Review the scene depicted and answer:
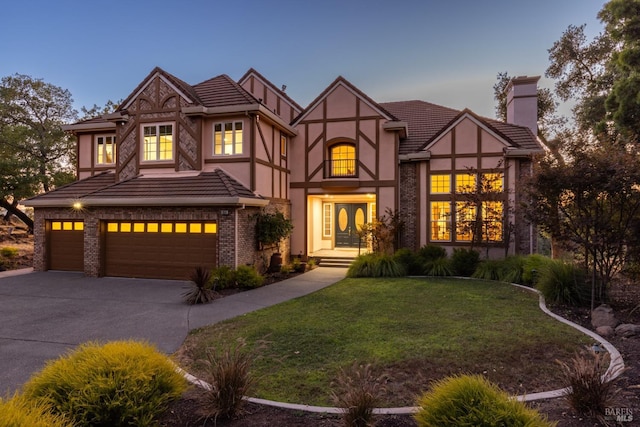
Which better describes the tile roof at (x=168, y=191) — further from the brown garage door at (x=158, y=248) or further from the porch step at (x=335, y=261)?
the porch step at (x=335, y=261)

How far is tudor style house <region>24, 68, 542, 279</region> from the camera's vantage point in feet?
40.9

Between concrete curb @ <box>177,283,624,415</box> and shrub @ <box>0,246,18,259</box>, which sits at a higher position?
shrub @ <box>0,246,18,259</box>

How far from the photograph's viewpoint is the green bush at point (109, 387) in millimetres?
2959

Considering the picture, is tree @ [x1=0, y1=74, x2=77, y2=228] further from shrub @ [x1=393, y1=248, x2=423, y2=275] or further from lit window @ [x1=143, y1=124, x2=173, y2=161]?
shrub @ [x1=393, y1=248, x2=423, y2=275]

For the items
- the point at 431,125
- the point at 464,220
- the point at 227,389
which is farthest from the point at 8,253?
the point at 431,125

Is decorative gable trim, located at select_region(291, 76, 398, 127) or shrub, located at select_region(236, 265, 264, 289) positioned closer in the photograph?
shrub, located at select_region(236, 265, 264, 289)

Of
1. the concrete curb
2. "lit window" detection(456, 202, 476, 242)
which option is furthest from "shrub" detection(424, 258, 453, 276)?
the concrete curb

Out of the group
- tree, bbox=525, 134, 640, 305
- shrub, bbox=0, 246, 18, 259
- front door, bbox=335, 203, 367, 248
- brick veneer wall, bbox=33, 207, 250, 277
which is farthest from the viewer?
front door, bbox=335, 203, 367, 248

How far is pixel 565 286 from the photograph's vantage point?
8.05m

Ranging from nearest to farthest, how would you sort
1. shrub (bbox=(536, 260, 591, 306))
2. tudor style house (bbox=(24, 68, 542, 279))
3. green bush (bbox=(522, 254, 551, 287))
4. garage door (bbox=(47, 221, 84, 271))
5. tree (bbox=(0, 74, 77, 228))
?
1. shrub (bbox=(536, 260, 591, 306))
2. green bush (bbox=(522, 254, 551, 287))
3. tudor style house (bbox=(24, 68, 542, 279))
4. garage door (bbox=(47, 221, 84, 271))
5. tree (bbox=(0, 74, 77, 228))

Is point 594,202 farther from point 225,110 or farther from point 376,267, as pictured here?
point 225,110

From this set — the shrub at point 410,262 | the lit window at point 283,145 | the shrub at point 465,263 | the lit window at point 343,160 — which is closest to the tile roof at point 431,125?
the lit window at point 343,160

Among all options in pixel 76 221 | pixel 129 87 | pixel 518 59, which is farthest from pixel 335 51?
pixel 129 87

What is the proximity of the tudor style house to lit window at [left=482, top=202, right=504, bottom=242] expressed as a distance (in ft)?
0.18
